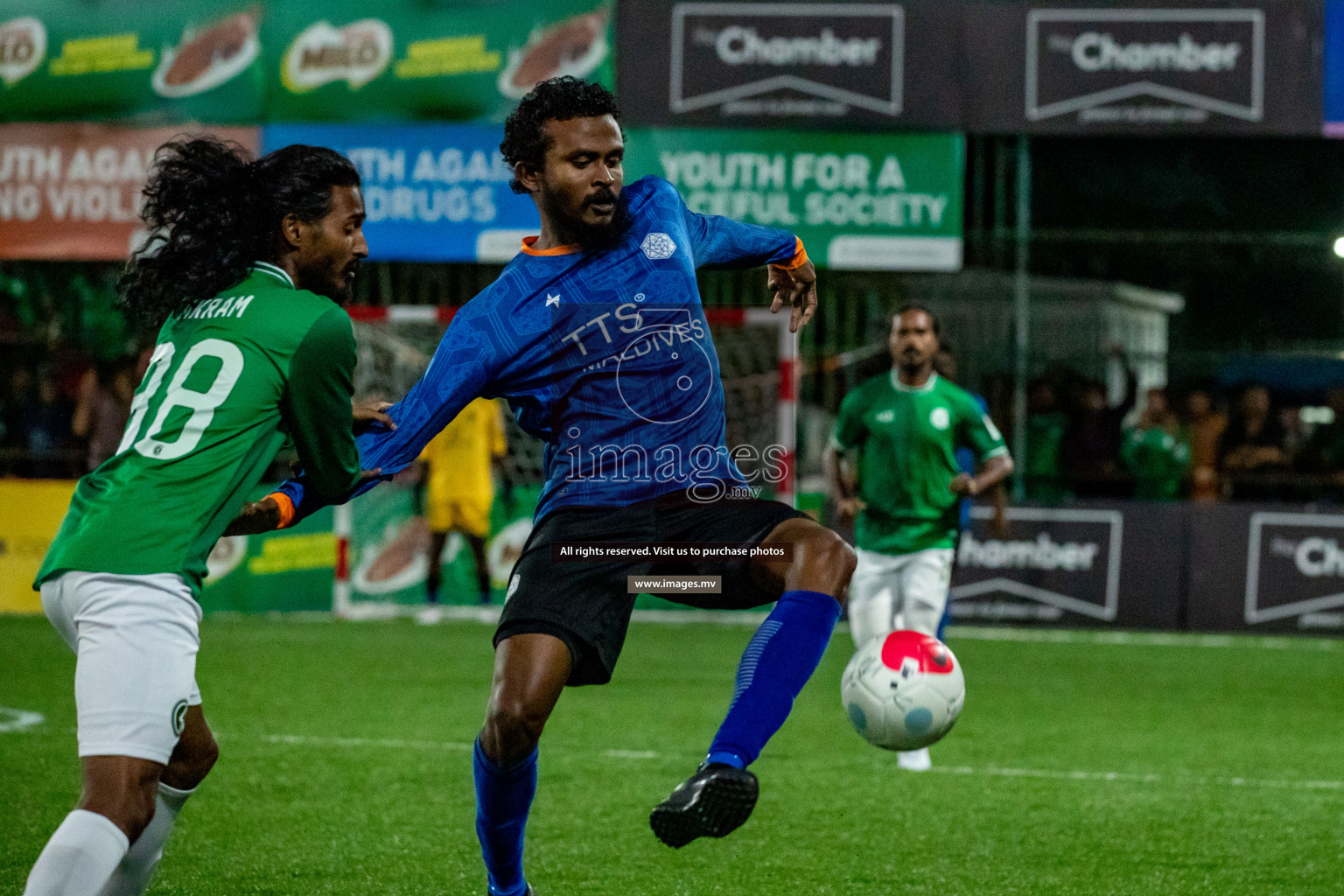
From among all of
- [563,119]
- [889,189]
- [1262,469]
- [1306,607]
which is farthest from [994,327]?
[563,119]

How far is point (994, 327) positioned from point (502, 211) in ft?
14.2

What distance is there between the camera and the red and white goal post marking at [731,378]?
Result: 12234 mm

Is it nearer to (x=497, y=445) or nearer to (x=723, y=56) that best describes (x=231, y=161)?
(x=497, y=445)

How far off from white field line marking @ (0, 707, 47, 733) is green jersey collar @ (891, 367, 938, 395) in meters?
4.50

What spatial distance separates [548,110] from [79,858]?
2146mm

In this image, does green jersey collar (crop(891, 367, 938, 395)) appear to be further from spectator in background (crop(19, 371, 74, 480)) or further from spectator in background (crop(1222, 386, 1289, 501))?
spectator in background (crop(19, 371, 74, 480))

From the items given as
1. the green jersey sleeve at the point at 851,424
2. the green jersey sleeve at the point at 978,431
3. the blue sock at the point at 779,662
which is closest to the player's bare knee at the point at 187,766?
the blue sock at the point at 779,662

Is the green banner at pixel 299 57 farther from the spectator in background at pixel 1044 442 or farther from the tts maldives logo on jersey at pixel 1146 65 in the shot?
the spectator in background at pixel 1044 442

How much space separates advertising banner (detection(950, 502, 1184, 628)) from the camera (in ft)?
45.2

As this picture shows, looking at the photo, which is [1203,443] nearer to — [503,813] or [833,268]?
[833,268]

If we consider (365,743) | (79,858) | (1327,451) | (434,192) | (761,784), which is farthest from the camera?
(434,192)

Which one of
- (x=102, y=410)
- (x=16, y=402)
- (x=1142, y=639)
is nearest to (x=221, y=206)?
(x=1142, y=639)

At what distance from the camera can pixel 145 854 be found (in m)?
3.78

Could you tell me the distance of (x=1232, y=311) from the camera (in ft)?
48.9
